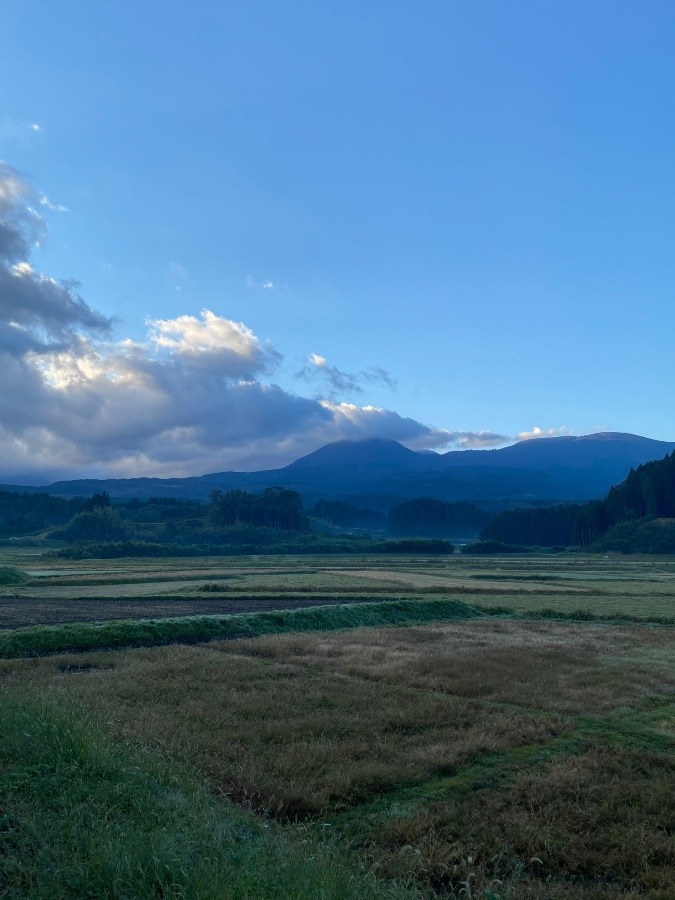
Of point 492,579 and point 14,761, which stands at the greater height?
point 14,761

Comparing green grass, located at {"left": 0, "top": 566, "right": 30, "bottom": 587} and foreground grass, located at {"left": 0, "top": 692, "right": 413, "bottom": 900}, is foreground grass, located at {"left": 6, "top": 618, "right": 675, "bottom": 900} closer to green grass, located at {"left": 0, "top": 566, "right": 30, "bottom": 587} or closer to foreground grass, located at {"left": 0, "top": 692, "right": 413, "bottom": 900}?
foreground grass, located at {"left": 0, "top": 692, "right": 413, "bottom": 900}

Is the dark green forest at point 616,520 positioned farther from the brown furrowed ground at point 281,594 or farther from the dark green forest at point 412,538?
the brown furrowed ground at point 281,594

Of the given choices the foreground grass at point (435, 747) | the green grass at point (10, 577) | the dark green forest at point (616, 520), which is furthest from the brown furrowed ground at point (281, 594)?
the dark green forest at point (616, 520)

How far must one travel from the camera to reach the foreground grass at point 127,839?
624 cm

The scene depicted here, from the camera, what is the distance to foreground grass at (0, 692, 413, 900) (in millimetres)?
6242

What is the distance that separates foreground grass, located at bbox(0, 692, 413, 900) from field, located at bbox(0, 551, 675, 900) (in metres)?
0.04

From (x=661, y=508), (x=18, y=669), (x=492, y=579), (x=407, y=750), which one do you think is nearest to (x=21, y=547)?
(x=492, y=579)

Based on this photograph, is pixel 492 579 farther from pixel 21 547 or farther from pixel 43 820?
pixel 21 547

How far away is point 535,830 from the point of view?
9.41 metres

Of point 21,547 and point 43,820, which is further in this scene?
point 21,547

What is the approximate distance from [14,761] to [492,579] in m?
64.1

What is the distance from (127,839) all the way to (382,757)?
6.42m

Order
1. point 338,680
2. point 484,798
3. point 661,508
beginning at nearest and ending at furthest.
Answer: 1. point 484,798
2. point 338,680
3. point 661,508

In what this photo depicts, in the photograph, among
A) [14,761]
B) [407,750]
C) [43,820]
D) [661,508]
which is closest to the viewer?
[43,820]
